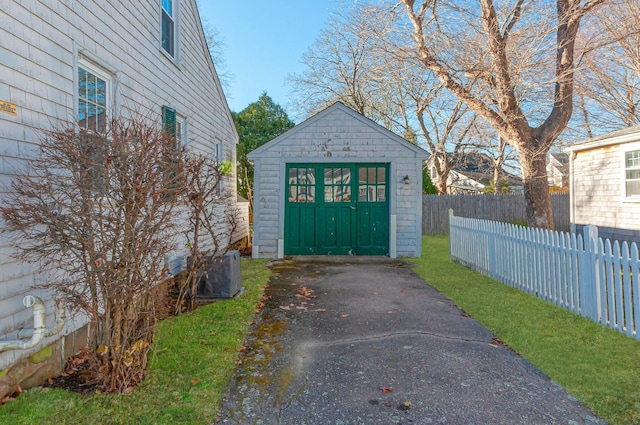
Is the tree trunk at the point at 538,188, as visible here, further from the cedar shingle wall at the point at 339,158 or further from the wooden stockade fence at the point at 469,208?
the wooden stockade fence at the point at 469,208

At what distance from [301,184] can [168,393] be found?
25.5 feet

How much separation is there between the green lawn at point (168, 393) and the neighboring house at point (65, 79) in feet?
1.44

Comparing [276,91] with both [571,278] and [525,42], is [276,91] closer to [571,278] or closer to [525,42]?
[525,42]

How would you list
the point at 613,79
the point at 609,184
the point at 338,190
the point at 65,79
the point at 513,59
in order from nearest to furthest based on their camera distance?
the point at 65,79 < the point at 513,59 < the point at 338,190 < the point at 609,184 < the point at 613,79

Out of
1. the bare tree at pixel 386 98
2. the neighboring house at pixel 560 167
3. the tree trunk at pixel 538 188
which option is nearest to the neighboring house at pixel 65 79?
the tree trunk at pixel 538 188

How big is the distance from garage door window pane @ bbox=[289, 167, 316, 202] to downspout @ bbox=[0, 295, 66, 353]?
24.9ft

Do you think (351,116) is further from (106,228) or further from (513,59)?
(106,228)

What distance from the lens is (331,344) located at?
4207 mm

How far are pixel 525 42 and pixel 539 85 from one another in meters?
1.04

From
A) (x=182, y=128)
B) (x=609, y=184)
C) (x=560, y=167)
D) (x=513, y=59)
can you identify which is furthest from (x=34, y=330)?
(x=560, y=167)

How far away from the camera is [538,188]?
33.3 ft

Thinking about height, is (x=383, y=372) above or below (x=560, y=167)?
below

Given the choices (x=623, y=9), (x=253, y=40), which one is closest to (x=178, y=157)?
(x=253, y=40)

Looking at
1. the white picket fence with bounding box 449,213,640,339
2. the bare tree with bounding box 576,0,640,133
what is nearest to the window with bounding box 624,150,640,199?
the bare tree with bounding box 576,0,640,133
